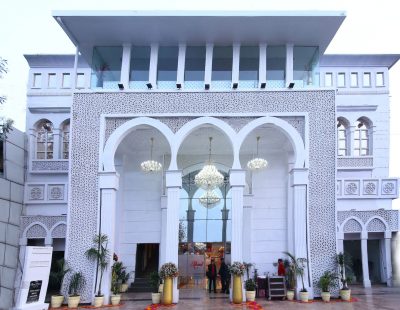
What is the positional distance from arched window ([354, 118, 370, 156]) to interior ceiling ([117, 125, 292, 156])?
13.2 feet

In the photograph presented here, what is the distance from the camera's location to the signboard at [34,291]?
8.88m

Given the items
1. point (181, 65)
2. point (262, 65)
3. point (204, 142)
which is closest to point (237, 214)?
point (204, 142)

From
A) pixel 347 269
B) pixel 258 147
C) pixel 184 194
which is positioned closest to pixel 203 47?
pixel 258 147

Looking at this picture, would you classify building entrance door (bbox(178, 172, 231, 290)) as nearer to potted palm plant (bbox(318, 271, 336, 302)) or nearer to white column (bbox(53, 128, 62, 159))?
potted palm plant (bbox(318, 271, 336, 302))

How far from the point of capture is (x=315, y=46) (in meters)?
12.8

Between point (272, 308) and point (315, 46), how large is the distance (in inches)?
276

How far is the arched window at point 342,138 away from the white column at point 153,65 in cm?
792

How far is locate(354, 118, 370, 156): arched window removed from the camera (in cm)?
1706

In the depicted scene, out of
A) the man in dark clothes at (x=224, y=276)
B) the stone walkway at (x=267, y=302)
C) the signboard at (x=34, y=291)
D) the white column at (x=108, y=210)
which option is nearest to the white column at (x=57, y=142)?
the white column at (x=108, y=210)

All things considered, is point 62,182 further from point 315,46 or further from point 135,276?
point 315,46

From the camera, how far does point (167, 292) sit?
1116cm

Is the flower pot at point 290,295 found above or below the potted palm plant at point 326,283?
below

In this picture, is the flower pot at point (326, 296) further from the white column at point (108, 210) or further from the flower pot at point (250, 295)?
the white column at point (108, 210)

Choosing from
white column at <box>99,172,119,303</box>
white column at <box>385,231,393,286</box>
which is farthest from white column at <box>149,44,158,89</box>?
white column at <box>385,231,393,286</box>
